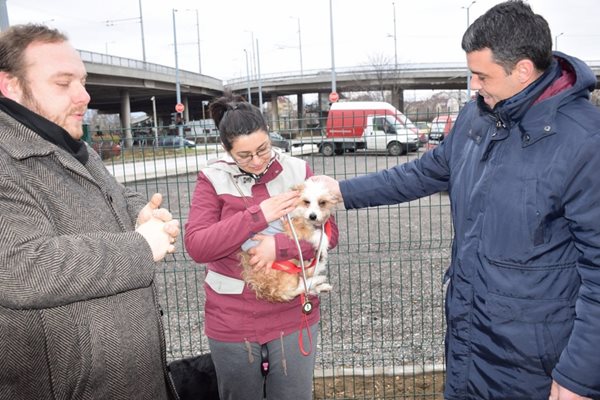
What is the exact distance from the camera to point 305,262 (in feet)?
9.82

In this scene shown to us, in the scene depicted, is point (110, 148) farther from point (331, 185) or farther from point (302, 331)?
point (302, 331)

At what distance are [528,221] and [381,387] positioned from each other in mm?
2636

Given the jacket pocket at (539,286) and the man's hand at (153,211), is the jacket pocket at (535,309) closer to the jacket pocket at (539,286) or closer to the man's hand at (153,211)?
the jacket pocket at (539,286)

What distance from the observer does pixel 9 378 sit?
1.64 m

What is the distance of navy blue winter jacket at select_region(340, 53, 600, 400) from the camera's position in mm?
1771

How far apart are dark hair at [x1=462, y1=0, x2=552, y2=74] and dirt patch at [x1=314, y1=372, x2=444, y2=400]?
290 centimetres

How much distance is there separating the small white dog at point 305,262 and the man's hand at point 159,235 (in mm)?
839

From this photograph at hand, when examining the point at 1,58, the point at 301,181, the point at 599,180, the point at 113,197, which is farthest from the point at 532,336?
the point at 1,58

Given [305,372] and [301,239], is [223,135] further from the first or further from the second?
[305,372]

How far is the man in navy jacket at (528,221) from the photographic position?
1776 millimetres

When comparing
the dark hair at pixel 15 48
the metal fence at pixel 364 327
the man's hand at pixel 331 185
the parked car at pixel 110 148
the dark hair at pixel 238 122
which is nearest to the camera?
the dark hair at pixel 15 48

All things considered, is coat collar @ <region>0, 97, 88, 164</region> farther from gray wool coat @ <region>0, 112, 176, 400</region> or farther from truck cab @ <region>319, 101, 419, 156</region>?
truck cab @ <region>319, 101, 419, 156</region>

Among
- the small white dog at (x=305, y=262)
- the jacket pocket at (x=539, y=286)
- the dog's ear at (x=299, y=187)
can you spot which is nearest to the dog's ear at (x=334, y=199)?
the small white dog at (x=305, y=262)

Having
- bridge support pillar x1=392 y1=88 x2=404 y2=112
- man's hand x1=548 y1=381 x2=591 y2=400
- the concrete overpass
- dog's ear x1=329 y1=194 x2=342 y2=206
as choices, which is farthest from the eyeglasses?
bridge support pillar x1=392 y1=88 x2=404 y2=112
